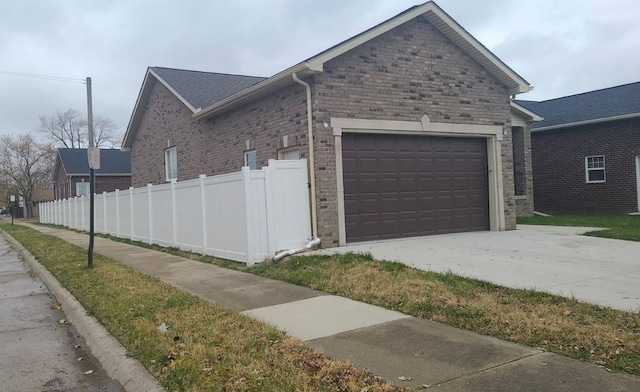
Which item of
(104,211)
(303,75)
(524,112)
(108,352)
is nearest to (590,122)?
(524,112)

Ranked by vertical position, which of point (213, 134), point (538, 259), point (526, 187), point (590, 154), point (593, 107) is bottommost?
point (538, 259)

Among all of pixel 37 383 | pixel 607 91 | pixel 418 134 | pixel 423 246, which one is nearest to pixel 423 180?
pixel 418 134

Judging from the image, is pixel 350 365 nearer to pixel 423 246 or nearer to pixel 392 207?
pixel 423 246

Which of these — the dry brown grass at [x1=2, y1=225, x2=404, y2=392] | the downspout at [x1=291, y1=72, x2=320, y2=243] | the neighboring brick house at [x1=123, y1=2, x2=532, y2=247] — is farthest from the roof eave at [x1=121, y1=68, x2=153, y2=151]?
the dry brown grass at [x1=2, y1=225, x2=404, y2=392]

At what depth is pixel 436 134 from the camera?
1324 cm

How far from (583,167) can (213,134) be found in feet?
49.7

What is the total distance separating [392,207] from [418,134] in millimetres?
1952

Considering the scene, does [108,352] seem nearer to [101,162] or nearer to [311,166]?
[311,166]

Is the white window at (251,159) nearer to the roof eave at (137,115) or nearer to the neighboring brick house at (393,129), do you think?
the neighboring brick house at (393,129)

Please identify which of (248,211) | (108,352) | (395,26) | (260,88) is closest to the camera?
(108,352)

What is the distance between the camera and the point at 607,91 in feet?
77.7

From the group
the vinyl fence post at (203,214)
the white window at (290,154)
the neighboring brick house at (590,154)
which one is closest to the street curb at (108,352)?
the vinyl fence post at (203,214)

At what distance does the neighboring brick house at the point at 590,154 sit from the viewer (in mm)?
20031

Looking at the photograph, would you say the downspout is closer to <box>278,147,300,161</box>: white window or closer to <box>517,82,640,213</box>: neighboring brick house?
<box>278,147,300,161</box>: white window
